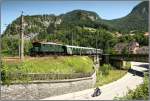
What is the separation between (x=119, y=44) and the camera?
164 metres

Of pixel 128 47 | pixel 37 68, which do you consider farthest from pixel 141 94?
pixel 128 47

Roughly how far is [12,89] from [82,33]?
442ft

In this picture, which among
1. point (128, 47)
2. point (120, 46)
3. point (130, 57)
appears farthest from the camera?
point (120, 46)

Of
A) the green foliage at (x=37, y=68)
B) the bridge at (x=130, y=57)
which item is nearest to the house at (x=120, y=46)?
the bridge at (x=130, y=57)

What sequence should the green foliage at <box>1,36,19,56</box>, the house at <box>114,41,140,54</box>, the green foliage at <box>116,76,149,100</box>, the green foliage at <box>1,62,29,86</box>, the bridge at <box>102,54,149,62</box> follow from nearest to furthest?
the green foliage at <box>116,76,149,100</box>
the green foliage at <box>1,62,29,86</box>
the bridge at <box>102,54,149,62</box>
the green foliage at <box>1,36,19,56</box>
the house at <box>114,41,140,54</box>

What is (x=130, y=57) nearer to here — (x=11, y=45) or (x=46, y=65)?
(x=11, y=45)

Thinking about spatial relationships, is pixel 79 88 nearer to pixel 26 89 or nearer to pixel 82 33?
pixel 26 89

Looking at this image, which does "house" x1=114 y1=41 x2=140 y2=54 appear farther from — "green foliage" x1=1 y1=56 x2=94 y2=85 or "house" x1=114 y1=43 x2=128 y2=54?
"green foliage" x1=1 y1=56 x2=94 y2=85

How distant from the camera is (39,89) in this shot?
43.4 metres

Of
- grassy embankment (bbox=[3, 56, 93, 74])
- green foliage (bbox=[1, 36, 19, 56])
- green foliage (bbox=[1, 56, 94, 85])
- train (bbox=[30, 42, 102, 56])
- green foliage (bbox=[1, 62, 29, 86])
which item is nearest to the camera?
green foliage (bbox=[1, 62, 29, 86])

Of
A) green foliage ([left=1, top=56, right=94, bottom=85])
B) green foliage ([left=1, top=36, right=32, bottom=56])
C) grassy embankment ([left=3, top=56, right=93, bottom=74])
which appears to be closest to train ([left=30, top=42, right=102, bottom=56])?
grassy embankment ([left=3, top=56, right=93, bottom=74])

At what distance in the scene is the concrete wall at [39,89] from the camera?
129 ft

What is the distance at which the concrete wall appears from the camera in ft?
129

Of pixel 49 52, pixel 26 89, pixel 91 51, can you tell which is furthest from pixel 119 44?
pixel 26 89
